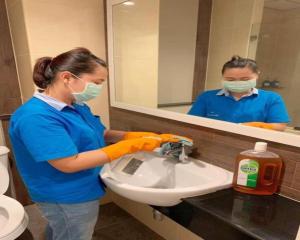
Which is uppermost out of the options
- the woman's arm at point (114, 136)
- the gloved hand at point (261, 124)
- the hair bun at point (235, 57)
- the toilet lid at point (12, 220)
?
the hair bun at point (235, 57)

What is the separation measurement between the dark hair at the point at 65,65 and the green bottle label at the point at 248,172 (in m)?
0.69

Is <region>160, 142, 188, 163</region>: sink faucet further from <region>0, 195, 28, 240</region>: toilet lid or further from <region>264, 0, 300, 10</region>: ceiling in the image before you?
<region>0, 195, 28, 240</region>: toilet lid

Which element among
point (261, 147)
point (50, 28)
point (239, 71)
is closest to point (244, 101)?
point (239, 71)

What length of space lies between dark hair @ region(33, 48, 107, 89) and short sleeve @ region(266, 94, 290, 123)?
70 centimetres

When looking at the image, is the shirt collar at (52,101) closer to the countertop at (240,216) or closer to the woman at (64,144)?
the woman at (64,144)

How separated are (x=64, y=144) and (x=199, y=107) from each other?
0.63m

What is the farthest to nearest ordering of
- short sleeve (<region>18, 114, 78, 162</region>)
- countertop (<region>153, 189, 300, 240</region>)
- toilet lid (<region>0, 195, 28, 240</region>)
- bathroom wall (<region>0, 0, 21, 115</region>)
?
bathroom wall (<region>0, 0, 21, 115</region>), toilet lid (<region>0, 195, 28, 240</region>), short sleeve (<region>18, 114, 78, 162</region>), countertop (<region>153, 189, 300, 240</region>)

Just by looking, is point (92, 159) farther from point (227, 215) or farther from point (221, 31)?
point (221, 31)

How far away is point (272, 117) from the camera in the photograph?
0.89 meters

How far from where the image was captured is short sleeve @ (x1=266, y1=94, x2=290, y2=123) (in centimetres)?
85

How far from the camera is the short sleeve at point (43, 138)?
0.79 metres

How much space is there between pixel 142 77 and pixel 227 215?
3.26 feet

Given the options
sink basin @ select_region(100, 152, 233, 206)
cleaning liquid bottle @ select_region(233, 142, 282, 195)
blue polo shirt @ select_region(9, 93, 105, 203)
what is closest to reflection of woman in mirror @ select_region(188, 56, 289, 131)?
cleaning liquid bottle @ select_region(233, 142, 282, 195)

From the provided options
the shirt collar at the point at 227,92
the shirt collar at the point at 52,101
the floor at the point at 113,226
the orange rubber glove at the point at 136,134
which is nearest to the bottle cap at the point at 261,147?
the shirt collar at the point at 227,92
